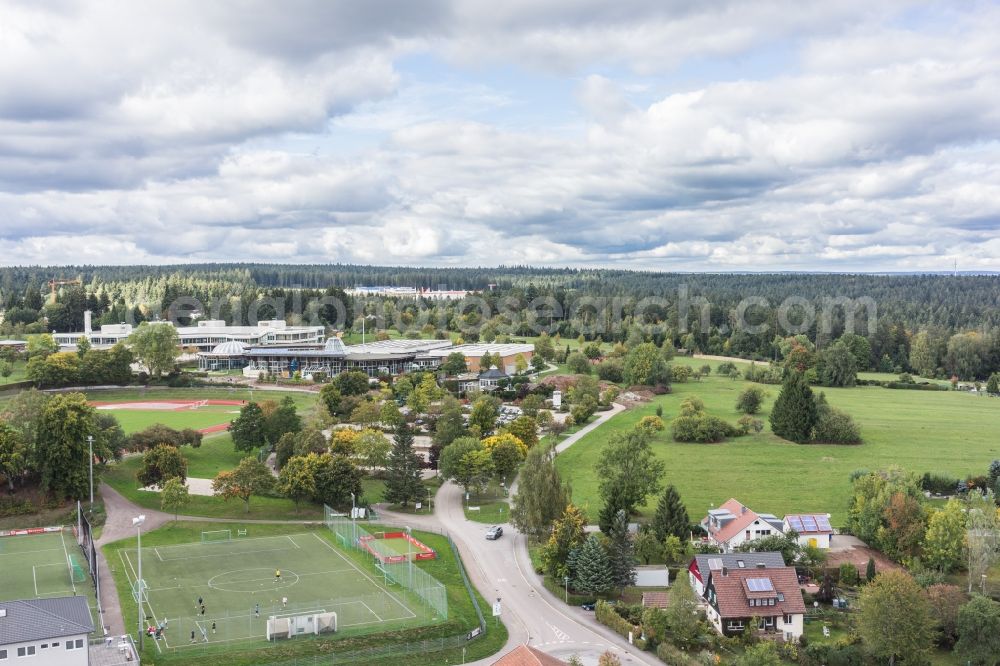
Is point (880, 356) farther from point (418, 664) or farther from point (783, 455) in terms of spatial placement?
point (418, 664)

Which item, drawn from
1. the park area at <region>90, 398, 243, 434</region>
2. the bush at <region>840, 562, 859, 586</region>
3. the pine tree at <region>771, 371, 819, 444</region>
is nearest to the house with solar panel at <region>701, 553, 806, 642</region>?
the bush at <region>840, 562, 859, 586</region>

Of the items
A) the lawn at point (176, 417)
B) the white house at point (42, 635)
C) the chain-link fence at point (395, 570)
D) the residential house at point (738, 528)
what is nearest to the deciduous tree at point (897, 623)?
the residential house at point (738, 528)

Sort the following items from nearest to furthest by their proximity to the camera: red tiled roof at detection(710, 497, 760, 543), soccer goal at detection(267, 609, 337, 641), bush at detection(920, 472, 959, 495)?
1. soccer goal at detection(267, 609, 337, 641)
2. red tiled roof at detection(710, 497, 760, 543)
3. bush at detection(920, 472, 959, 495)

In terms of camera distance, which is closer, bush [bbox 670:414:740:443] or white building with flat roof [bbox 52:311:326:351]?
bush [bbox 670:414:740:443]

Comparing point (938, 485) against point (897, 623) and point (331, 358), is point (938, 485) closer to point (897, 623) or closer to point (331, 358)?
point (897, 623)

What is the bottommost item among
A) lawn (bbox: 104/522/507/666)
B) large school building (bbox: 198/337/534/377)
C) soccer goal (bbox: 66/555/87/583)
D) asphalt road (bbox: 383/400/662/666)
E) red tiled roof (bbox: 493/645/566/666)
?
asphalt road (bbox: 383/400/662/666)

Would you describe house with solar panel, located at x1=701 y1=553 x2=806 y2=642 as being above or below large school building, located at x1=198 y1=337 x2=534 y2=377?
below

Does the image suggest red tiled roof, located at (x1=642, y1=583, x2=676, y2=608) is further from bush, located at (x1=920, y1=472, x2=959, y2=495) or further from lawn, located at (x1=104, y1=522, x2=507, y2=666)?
bush, located at (x1=920, y1=472, x2=959, y2=495)
